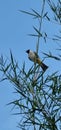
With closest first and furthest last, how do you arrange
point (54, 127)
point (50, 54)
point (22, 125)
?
point (54, 127)
point (22, 125)
point (50, 54)

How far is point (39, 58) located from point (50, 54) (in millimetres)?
256

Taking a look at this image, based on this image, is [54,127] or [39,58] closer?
[54,127]

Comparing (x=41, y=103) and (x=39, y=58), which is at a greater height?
(x=39, y=58)

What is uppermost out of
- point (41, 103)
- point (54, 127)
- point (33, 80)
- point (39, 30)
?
point (39, 30)

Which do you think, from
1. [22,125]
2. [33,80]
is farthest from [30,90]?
[22,125]

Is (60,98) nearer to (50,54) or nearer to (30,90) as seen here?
(30,90)

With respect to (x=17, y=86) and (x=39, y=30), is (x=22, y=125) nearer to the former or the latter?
(x=17, y=86)

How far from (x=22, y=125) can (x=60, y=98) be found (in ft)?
1.51

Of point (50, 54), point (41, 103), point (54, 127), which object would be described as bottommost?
point (54, 127)

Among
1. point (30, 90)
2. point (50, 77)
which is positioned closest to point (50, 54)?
point (50, 77)

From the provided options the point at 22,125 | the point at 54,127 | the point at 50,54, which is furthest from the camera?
the point at 50,54

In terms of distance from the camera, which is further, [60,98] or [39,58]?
[39,58]

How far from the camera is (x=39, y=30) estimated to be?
3.89 metres

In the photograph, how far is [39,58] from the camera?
411 centimetres
